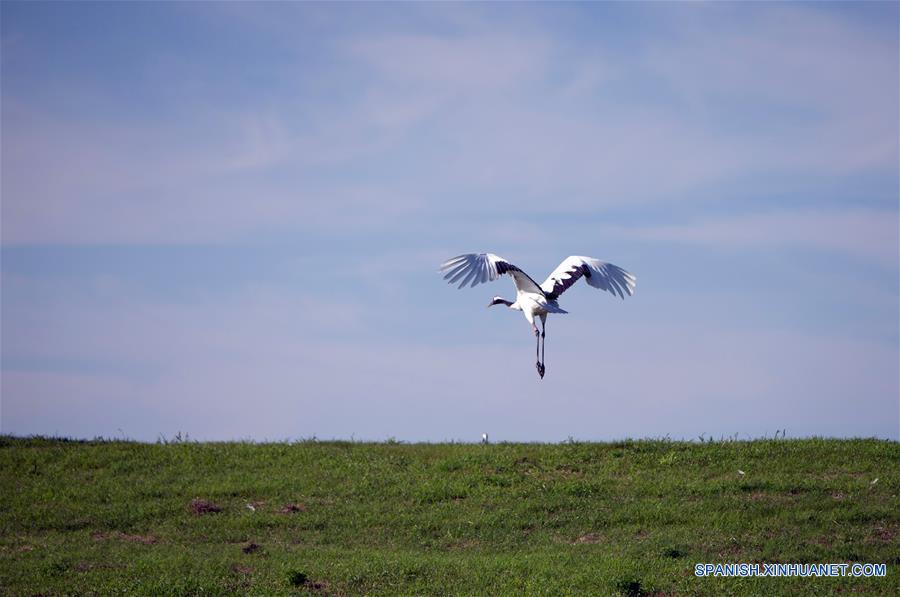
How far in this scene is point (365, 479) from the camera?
64.6ft

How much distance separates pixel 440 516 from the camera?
701 inches

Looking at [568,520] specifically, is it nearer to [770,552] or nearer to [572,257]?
[770,552]

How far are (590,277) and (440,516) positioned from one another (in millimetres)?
4950

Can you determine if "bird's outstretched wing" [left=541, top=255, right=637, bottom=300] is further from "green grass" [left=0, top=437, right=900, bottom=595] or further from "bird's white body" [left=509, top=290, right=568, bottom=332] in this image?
"green grass" [left=0, top=437, right=900, bottom=595]

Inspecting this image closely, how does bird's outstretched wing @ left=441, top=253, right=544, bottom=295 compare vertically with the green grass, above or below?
above

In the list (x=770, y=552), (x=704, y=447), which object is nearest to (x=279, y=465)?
(x=704, y=447)

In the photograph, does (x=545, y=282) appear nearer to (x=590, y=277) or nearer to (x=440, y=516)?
(x=590, y=277)

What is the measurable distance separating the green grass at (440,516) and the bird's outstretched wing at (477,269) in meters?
3.64

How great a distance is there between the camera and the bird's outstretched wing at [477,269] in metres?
17.7

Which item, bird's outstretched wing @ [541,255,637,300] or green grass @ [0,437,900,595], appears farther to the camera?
bird's outstretched wing @ [541,255,637,300]

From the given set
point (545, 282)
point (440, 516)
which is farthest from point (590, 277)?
point (440, 516)

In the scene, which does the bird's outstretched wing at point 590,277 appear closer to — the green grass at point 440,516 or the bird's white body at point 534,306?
the bird's white body at point 534,306

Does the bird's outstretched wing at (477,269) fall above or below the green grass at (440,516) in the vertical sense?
above

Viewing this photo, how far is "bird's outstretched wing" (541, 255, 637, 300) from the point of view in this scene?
19.2 meters
